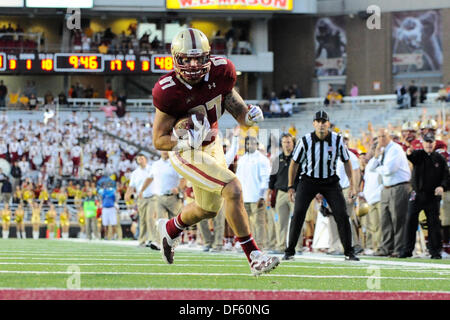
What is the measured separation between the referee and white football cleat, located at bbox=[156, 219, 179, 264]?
274 cm

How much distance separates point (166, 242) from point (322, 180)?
10.5ft

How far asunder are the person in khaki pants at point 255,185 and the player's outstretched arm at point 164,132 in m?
6.60

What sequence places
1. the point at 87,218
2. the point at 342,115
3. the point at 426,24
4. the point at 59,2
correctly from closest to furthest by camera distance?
the point at 87,218
the point at 342,115
the point at 59,2
the point at 426,24

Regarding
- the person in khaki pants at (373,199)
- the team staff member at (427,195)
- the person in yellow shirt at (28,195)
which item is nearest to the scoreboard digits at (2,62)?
the person in yellow shirt at (28,195)

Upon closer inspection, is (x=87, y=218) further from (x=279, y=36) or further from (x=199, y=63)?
(x=279, y=36)

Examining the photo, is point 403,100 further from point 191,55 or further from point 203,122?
point 191,55

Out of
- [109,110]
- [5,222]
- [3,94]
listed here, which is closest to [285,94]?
[109,110]

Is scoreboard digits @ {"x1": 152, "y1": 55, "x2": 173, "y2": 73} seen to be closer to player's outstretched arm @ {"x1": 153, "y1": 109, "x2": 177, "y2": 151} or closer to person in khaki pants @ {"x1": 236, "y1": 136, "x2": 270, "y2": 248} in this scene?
person in khaki pants @ {"x1": 236, "y1": 136, "x2": 270, "y2": 248}

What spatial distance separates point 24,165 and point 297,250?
58.6 feet

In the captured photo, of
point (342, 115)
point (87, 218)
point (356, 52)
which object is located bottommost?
point (87, 218)

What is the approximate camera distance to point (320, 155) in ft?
36.1

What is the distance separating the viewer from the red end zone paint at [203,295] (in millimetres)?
5059

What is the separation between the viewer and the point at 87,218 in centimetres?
2278

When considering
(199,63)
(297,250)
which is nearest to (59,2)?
(297,250)
